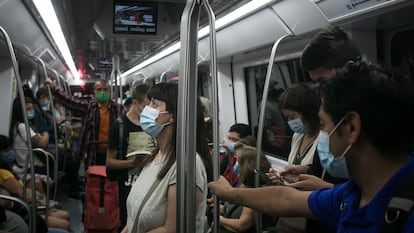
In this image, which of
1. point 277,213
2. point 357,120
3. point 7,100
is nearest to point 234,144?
point 277,213

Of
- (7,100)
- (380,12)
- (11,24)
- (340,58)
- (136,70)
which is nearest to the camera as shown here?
(340,58)

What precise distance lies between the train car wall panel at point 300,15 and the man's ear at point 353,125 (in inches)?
70.6

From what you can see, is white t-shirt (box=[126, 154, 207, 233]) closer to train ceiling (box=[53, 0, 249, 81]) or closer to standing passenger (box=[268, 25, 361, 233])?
standing passenger (box=[268, 25, 361, 233])

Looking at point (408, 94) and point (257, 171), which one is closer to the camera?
point (408, 94)

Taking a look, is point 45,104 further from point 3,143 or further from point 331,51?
point 331,51

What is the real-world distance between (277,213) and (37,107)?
3.73m

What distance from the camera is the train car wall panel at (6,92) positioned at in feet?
14.6

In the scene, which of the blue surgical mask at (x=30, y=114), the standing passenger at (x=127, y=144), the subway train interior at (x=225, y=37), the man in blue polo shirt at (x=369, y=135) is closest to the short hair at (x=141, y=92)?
the standing passenger at (x=127, y=144)

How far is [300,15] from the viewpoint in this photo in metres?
2.97

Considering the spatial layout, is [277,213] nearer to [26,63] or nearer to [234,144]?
[234,144]

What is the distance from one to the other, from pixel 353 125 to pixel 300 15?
2.02m

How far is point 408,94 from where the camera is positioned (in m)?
1.09

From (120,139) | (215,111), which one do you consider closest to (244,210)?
(120,139)

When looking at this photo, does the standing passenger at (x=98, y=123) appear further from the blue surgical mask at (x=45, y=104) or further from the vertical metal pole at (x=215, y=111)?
the vertical metal pole at (x=215, y=111)
